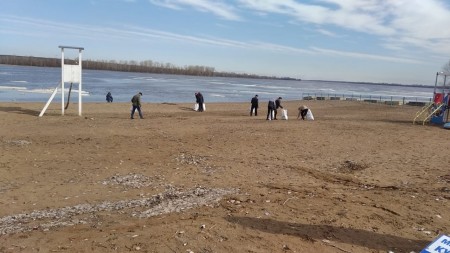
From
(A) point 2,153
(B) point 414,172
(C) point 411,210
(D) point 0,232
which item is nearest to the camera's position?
(D) point 0,232

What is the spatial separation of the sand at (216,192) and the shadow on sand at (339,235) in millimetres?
16

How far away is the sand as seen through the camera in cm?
576

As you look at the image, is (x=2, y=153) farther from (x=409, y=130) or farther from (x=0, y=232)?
(x=409, y=130)

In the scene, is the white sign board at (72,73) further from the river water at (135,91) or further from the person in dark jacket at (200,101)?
the river water at (135,91)

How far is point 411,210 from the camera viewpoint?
23.6 ft

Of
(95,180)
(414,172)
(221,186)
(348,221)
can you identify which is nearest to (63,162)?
(95,180)

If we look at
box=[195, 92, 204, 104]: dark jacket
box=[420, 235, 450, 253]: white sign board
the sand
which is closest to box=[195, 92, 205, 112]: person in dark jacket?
box=[195, 92, 204, 104]: dark jacket

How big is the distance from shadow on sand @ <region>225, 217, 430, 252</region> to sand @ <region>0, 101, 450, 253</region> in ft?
0.05

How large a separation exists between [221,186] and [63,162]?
4733 millimetres

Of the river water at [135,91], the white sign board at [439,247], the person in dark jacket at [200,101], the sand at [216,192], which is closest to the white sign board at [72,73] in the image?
the sand at [216,192]

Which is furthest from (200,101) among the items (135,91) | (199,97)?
(135,91)

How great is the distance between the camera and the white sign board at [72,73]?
20.8 m

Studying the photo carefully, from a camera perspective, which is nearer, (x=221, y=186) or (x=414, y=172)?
(x=221, y=186)

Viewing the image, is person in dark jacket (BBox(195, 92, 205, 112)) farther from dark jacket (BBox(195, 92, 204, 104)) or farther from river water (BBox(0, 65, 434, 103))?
river water (BBox(0, 65, 434, 103))
